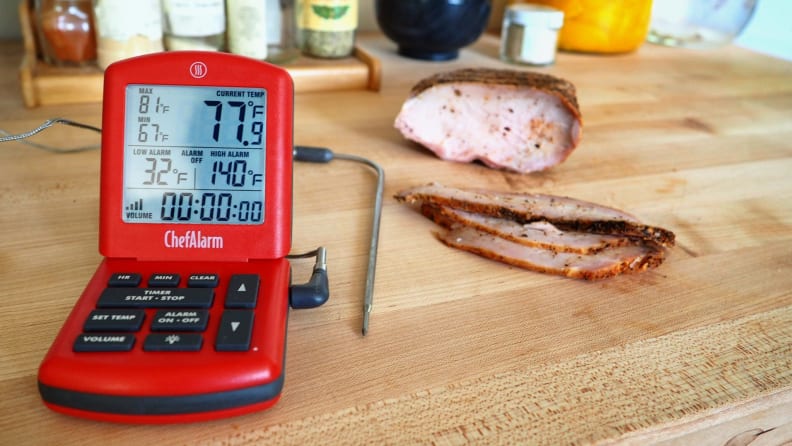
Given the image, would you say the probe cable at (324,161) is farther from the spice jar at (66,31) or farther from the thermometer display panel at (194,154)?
the spice jar at (66,31)

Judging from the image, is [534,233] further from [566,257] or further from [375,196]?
[375,196]

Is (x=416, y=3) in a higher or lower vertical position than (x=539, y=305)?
higher

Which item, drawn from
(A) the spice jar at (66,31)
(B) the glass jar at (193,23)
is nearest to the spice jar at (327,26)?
(B) the glass jar at (193,23)

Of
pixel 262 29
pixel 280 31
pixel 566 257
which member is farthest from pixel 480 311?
pixel 280 31

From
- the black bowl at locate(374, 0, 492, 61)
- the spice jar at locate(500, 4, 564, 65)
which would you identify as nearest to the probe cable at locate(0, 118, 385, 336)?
the black bowl at locate(374, 0, 492, 61)

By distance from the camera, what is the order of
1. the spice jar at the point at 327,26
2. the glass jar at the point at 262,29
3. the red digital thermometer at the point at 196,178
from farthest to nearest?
1. the spice jar at the point at 327,26
2. the glass jar at the point at 262,29
3. the red digital thermometer at the point at 196,178

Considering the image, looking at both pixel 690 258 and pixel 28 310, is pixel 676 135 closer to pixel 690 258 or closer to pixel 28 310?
pixel 690 258

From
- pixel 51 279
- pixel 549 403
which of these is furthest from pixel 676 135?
pixel 51 279
